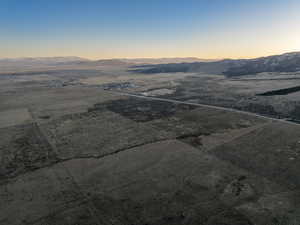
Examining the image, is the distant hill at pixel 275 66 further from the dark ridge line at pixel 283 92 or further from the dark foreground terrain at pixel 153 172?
the dark foreground terrain at pixel 153 172

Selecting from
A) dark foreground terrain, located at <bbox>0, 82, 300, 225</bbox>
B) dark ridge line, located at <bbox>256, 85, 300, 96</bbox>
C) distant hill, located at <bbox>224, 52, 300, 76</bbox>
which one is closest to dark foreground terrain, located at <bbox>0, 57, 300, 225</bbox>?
dark foreground terrain, located at <bbox>0, 82, 300, 225</bbox>

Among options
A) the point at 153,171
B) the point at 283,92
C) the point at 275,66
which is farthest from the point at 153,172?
the point at 275,66

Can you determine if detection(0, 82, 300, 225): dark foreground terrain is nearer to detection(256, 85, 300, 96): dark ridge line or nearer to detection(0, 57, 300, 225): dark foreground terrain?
detection(0, 57, 300, 225): dark foreground terrain

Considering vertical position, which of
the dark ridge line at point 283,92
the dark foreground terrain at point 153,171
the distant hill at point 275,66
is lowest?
the dark foreground terrain at point 153,171

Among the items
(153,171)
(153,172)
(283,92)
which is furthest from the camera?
(283,92)

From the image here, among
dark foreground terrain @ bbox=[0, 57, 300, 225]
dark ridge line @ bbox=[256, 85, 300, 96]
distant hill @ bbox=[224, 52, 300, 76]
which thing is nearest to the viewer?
dark foreground terrain @ bbox=[0, 57, 300, 225]

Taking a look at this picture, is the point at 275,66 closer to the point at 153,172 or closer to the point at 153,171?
the point at 153,171

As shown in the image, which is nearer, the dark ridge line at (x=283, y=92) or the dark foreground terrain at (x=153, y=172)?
the dark foreground terrain at (x=153, y=172)

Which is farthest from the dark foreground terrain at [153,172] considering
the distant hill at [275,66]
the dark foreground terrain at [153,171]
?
the distant hill at [275,66]

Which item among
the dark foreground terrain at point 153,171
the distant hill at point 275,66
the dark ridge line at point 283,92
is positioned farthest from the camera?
the distant hill at point 275,66

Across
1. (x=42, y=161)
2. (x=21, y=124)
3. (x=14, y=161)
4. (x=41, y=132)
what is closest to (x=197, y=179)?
(x=42, y=161)

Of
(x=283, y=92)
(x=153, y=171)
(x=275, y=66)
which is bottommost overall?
(x=153, y=171)
